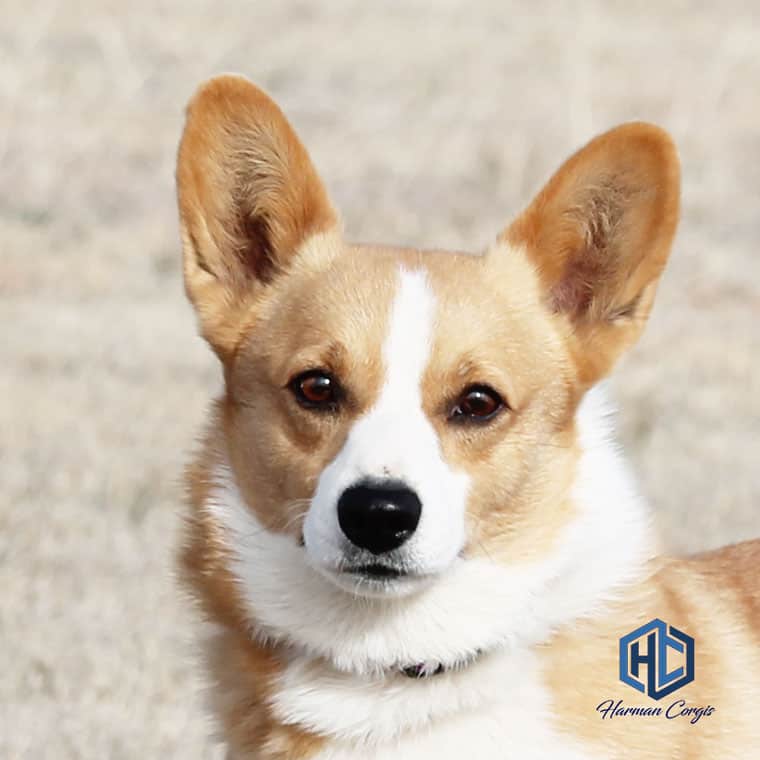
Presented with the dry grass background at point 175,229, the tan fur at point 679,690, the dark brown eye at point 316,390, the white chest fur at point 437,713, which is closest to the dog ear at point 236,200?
the dark brown eye at point 316,390

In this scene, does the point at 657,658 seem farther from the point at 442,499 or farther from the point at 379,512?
the point at 379,512


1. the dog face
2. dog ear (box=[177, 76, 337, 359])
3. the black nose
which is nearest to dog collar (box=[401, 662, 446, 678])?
the dog face

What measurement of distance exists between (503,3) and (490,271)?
1462cm

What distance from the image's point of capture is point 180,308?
10078mm

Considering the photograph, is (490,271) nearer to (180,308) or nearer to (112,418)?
(112,418)

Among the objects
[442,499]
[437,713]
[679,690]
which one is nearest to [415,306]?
[442,499]

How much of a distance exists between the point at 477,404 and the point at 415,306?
28 cm

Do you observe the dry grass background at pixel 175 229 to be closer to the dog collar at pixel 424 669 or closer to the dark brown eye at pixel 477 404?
the dog collar at pixel 424 669

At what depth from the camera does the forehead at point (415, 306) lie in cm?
359

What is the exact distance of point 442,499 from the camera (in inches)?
131

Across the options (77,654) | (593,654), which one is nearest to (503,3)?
(77,654)

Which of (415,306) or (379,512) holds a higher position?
(415,306)

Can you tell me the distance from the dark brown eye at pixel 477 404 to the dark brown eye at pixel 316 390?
282mm

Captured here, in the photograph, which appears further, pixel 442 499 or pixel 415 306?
A: pixel 415 306
